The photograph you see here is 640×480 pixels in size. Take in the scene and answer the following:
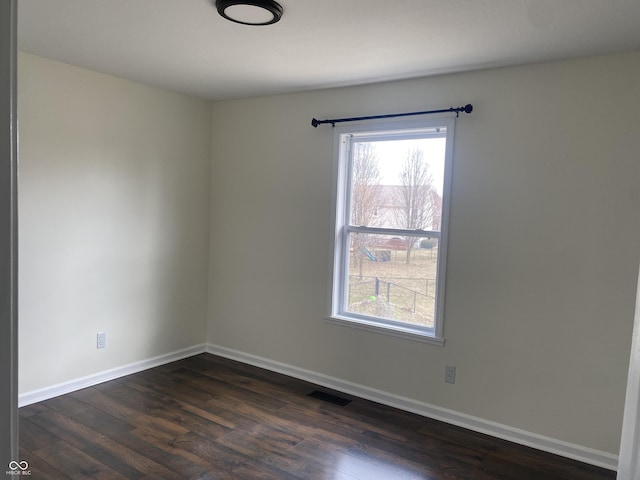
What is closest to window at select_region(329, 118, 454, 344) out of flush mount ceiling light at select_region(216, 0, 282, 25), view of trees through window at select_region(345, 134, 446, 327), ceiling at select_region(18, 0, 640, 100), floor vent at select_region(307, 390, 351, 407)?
view of trees through window at select_region(345, 134, 446, 327)

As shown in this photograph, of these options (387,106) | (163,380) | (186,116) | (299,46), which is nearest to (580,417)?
(387,106)

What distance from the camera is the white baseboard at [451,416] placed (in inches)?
111

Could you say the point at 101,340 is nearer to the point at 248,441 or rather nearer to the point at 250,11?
the point at 248,441

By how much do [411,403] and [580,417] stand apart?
1.10 metres

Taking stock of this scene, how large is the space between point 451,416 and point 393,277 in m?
1.07

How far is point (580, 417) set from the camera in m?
2.84

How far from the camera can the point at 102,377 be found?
3.78 meters

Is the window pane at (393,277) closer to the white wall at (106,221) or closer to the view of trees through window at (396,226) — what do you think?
the view of trees through window at (396,226)

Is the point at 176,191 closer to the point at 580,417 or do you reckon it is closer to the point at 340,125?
the point at 340,125

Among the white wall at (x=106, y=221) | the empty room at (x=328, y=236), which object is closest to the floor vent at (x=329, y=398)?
the empty room at (x=328, y=236)

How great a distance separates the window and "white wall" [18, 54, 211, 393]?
1504 millimetres

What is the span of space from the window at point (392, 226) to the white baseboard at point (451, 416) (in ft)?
1.68

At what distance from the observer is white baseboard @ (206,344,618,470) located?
9.28 feet

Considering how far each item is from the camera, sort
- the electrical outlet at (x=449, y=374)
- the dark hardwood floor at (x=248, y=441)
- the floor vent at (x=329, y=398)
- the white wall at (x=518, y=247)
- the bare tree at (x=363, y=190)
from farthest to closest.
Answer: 1. the bare tree at (x=363, y=190)
2. the floor vent at (x=329, y=398)
3. the electrical outlet at (x=449, y=374)
4. the white wall at (x=518, y=247)
5. the dark hardwood floor at (x=248, y=441)
